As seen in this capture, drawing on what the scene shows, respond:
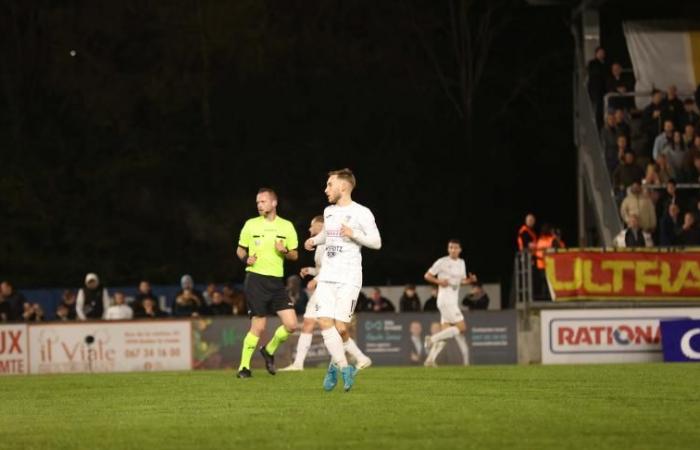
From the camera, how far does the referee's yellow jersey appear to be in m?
19.1

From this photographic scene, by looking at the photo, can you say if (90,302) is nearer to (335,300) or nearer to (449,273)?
(449,273)

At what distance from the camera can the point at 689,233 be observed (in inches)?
1131

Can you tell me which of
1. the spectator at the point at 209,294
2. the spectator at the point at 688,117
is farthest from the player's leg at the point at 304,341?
the spectator at the point at 688,117

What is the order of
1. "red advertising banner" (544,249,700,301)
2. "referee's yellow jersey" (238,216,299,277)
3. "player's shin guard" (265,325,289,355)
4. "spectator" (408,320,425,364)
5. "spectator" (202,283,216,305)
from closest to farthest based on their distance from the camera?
"referee's yellow jersey" (238,216,299,277), "player's shin guard" (265,325,289,355), "red advertising banner" (544,249,700,301), "spectator" (408,320,425,364), "spectator" (202,283,216,305)

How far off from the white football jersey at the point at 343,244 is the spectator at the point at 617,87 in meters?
19.9

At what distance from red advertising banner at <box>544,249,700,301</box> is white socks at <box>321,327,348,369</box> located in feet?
45.7

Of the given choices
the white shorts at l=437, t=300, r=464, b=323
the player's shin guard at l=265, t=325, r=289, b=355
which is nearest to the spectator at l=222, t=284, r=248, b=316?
the white shorts at l=437, t=300, r=464, b=323

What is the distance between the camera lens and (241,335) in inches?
1182

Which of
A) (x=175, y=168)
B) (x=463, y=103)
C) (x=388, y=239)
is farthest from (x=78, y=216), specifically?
(x=463, y=103)

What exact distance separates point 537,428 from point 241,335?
18817 millimetres

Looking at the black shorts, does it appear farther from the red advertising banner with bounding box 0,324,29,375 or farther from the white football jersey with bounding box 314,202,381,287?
the red advertising banner with bounding box 0,324,29,375

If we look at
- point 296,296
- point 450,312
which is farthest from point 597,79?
point 450,312

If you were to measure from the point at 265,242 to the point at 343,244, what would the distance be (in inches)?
164

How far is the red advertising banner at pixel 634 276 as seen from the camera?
28.0 m
